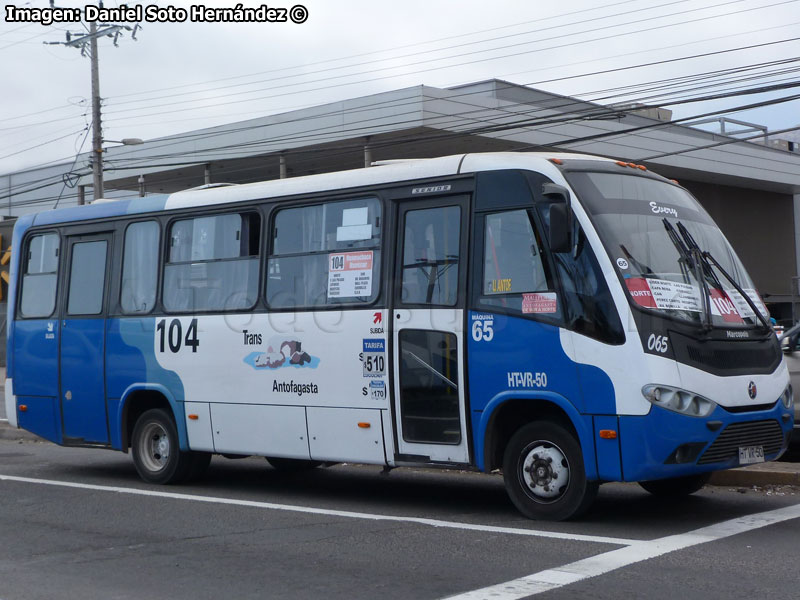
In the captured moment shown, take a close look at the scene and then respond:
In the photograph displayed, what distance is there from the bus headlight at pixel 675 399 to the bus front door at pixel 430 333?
1.68 meters

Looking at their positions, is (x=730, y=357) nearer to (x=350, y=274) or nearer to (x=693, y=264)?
(x=693, y=264)

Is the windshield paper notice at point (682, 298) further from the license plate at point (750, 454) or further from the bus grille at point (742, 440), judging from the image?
the license plate at point (750, 454)

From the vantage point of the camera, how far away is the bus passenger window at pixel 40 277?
13.0 m

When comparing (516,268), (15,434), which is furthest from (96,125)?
(516,268)

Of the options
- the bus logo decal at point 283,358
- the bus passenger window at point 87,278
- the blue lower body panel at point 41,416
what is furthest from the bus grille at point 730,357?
the blue lower body panel at point 41,416

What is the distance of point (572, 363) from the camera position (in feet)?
27.3

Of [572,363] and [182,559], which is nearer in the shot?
[182,559]

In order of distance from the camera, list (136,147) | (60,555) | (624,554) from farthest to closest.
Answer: (136,147), (60,555), (624,554)

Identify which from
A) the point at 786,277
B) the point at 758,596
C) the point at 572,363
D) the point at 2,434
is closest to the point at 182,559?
the point at 572,363

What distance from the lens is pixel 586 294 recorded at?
833 cm

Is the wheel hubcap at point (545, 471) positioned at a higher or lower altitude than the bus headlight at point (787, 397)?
lower

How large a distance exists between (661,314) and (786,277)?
4495cm

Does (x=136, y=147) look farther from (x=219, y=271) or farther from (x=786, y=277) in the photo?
(x=786, y=277)

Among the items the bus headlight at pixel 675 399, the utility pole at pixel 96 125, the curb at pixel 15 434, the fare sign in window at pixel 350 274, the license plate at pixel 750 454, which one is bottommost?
the curb at pixel 15 434
